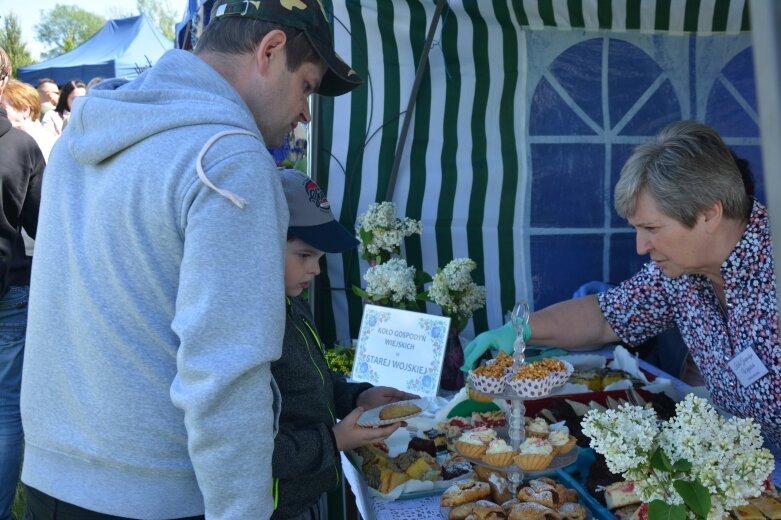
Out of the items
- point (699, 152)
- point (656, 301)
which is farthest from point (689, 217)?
point (656, 301)

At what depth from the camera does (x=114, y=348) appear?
125 centimetres

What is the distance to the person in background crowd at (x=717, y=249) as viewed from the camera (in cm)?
206

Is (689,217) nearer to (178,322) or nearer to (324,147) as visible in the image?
(178,322)

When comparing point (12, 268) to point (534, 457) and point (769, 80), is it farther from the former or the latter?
point (769, 80)

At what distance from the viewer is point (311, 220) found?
179 cm

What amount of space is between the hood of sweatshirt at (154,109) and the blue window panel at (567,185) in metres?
3.07

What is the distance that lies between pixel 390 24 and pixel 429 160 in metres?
0.80

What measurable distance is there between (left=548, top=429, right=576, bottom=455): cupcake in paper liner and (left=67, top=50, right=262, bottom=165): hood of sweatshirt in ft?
3.74

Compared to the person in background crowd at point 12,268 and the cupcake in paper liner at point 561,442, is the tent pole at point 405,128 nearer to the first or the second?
the person in background crowd at point 12,268

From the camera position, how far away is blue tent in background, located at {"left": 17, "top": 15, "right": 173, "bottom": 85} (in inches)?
603

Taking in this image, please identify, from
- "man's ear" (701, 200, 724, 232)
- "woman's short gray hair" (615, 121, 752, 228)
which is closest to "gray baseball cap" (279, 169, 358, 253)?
"woman's short gray hair" (615, 121, 752, 228)

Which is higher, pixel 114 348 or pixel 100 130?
pixel 100 130

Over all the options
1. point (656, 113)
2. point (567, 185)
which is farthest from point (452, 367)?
point (656, 113)

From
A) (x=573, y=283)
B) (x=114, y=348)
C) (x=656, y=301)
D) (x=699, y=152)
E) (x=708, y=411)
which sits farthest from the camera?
(x=573, y=283)
